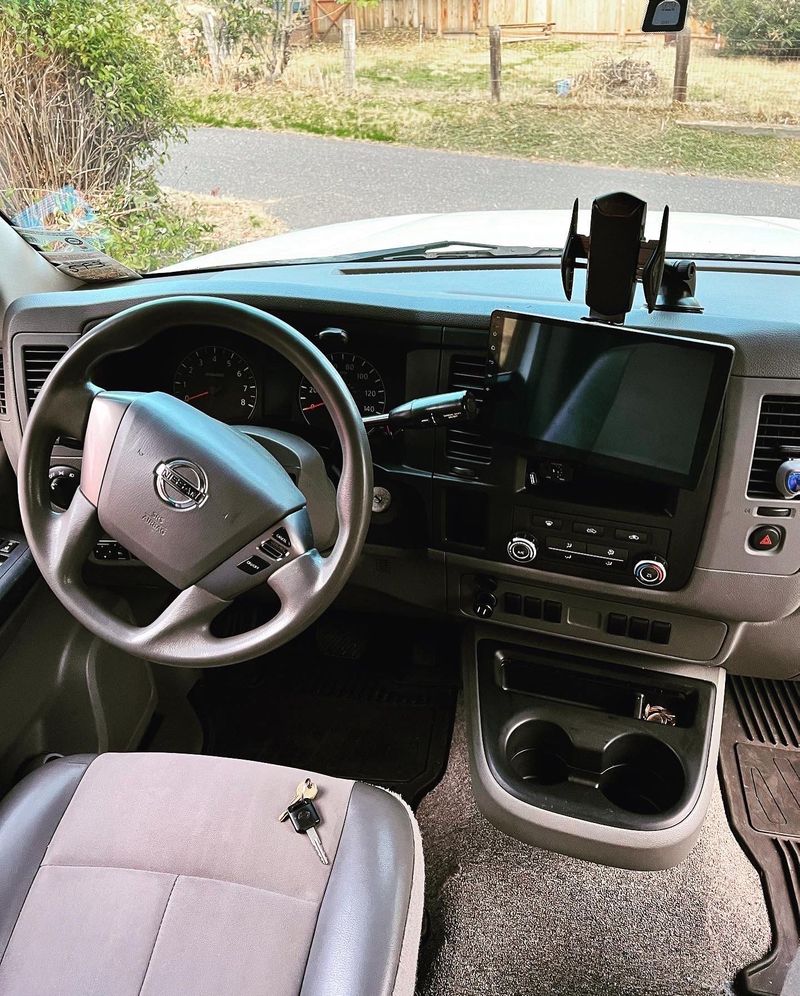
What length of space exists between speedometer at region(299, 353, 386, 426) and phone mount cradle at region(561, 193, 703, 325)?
0.46 metres

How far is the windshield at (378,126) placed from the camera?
5.51 feet

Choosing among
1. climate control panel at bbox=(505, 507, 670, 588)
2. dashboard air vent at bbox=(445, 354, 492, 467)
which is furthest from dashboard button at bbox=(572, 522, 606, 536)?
dashboard air vent at bbox=(445, 354, 492, 467)

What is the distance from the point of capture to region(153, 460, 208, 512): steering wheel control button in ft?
4.36

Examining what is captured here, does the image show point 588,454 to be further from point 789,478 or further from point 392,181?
point 392,181

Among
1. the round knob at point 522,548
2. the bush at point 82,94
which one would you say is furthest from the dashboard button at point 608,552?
the bush at point 82,94

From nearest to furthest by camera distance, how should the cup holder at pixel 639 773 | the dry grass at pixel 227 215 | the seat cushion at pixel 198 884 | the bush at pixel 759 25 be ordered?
the seat cushion at pixel 198 884 → the bush at pixel 759 25 → the cup holder at pixel 639 773 → the dry grass at pixel 227 215

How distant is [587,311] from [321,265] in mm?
758

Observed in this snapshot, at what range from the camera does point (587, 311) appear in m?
1.55

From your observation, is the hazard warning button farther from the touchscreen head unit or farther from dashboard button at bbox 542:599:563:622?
dashboard button at bbox 542:599:563:622

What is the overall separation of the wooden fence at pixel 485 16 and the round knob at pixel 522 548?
39.9 inches

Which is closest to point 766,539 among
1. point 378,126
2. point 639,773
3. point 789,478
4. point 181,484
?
point 789,478

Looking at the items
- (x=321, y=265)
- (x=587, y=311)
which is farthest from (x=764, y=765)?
(x=321, y=265)

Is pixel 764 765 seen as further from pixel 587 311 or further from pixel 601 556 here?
pixel 587 311

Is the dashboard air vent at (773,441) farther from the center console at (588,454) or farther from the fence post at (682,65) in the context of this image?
the fence post at (682,65)
